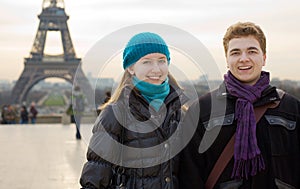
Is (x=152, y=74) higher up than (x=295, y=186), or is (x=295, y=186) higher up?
(x=152, y=74)

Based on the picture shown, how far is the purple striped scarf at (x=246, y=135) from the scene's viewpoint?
2668 millimetres

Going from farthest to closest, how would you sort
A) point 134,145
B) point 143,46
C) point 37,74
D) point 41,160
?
point 37,74 < point 41,160 < point 143,46 < point 134,145

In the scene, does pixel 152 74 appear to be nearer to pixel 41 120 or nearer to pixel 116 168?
pixel 116 168

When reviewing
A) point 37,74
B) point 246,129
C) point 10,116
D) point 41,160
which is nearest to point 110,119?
point 246,129

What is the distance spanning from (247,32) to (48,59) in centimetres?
4349

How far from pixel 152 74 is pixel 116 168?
0.55m

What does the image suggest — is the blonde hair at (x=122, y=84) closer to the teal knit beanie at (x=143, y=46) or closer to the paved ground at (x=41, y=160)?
the teal knit beanie at (x=143, y=46)

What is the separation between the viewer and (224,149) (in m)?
2.74

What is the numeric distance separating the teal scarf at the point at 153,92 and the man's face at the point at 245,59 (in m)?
0.40

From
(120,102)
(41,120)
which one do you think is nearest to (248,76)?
(120,102)

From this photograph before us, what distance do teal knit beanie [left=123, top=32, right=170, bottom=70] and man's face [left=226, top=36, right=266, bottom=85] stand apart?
0.37 m

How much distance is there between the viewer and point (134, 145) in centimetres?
263

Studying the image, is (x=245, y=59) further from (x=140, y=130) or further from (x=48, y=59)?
(x=48, y=59)

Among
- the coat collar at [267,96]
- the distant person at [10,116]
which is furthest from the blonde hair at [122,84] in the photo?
the distant person at [10,116]
